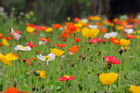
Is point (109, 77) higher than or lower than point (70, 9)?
lower

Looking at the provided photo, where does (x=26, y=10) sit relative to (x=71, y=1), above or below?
below

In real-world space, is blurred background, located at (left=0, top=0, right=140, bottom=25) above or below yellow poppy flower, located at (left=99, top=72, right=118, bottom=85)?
above

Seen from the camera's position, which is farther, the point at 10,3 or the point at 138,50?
the point at 10,3

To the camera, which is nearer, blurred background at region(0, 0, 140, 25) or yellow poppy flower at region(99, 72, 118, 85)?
yellow poppy flower at region(99, 72, 118, 85)

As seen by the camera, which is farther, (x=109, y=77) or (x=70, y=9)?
(x=70, y=9)

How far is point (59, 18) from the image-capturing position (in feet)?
51.1

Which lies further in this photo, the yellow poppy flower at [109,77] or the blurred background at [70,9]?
the blurred background at [70,9]

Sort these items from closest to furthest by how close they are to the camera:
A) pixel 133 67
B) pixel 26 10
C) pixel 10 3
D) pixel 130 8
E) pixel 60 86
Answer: pixel 60 86 → pixel 133 67 → pixel 26 10 → pixel 130 8 → pixel 10 3

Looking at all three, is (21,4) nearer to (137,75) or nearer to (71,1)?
(71,1)

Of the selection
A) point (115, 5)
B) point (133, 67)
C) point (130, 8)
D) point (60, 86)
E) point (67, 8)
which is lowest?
point (60, 86)

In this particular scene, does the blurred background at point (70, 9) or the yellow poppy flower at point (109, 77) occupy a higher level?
the blurred background at point (70, 9)

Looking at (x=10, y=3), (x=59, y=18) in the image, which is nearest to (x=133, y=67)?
(x=59, y=18)

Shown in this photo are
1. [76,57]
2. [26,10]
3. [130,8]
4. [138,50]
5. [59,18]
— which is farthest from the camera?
A: [59,18]

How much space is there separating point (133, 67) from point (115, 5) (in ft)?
13.4
